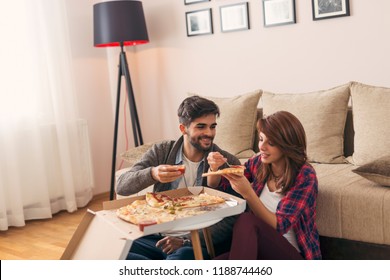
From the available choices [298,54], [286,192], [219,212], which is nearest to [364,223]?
[286,192]

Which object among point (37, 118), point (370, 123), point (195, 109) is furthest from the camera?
point (37, 118)

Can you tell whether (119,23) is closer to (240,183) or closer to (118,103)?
(118,103)

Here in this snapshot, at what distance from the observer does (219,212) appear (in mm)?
1822

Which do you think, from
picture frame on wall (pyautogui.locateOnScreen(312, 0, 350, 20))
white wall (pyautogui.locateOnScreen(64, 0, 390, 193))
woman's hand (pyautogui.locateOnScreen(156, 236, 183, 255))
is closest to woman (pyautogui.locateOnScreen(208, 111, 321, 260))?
woman's hand (pyautogui.locateOnScreen(156, 236, 183, 255))

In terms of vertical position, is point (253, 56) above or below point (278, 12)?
below

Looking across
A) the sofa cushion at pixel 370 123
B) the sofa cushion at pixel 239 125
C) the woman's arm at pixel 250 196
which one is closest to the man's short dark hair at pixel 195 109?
the woman's arm at pixel 250 196

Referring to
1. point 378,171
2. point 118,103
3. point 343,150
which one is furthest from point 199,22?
point 378,171

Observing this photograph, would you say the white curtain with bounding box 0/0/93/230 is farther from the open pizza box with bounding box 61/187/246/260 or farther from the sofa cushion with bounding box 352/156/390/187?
the sofa cushion with bounding box 352/156/390/187


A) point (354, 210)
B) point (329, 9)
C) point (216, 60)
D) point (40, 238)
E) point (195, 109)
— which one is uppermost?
point (329, 9)

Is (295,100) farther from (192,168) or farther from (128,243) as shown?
(128,243)

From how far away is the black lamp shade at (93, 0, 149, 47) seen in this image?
4301 millimetres

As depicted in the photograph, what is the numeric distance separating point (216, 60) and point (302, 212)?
2.34 metres

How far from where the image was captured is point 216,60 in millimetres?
4344

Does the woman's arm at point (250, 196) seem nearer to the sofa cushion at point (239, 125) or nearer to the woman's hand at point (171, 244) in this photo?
the woman's hand at point (171, 244)
